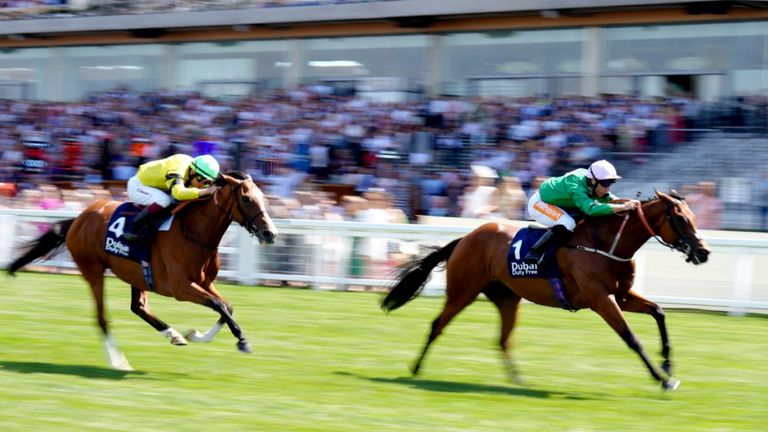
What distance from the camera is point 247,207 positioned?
8000mm

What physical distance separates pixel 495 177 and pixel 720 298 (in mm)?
4666

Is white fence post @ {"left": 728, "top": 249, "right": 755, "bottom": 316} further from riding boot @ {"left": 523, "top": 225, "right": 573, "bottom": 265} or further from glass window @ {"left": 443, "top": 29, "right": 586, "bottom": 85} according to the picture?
glass window @ {"left": 443, "top": 29, "right": 586, "bottom": 85}

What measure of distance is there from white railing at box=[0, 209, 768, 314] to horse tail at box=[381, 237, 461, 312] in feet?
15.1

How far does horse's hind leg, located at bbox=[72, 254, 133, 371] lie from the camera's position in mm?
8043

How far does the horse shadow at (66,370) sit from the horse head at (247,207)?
128cm

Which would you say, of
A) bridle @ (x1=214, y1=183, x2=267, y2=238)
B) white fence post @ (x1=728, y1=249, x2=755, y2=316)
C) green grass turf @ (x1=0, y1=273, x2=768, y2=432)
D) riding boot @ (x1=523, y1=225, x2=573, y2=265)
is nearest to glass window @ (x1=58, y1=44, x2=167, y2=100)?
green grass turf @ (x1=0, y1=273, x2=768, y2=432)

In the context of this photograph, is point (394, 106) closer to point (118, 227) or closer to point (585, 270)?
point (118, 227)

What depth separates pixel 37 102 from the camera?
2695 centimetres

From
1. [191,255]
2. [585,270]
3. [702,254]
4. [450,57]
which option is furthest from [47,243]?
[450,57]

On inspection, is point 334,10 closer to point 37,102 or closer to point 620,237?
point 37,102

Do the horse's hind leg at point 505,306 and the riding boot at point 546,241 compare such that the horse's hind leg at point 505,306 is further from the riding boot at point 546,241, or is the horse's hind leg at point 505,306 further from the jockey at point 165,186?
the jockey at point 165,186

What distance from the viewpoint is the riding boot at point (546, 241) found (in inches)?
317

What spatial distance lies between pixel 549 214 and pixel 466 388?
150 cm

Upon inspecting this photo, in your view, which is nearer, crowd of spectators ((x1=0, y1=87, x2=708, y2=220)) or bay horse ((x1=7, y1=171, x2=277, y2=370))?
bay horse ((x1=7, y1=171, x2=277, y2=370))
